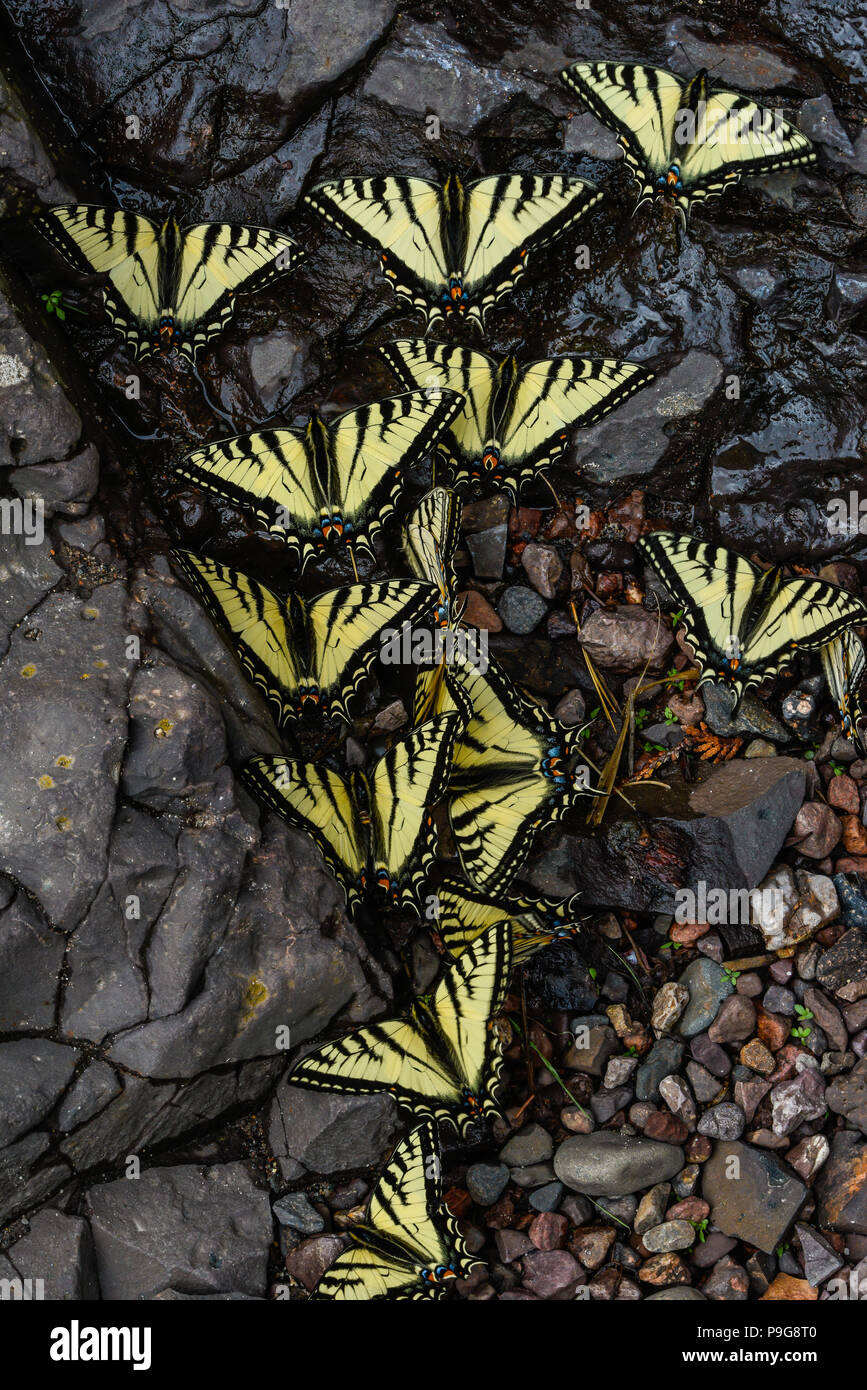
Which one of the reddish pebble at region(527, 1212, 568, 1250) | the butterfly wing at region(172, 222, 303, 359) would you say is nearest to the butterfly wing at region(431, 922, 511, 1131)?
the reddish pebble at region(527, 1212, 568, 1250)

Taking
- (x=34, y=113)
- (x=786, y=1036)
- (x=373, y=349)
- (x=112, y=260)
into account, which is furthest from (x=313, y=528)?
(x=786, y=1036)

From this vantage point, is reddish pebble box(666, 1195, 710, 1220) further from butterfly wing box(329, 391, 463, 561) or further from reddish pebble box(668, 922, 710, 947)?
butterfly wing box(329, 391, 463, 561)

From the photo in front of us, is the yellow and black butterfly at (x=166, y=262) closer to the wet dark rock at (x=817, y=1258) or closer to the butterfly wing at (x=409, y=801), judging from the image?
the butterfly wing at (x=409, y=801)

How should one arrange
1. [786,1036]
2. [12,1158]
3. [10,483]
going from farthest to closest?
[786,1036]
[10,483]
[12,1158]

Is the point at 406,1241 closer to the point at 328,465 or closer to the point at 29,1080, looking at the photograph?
the point at 29,1080

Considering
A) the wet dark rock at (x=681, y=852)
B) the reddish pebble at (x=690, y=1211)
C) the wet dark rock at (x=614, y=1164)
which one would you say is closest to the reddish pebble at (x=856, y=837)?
the wet dark rock at (x=681, y=852)

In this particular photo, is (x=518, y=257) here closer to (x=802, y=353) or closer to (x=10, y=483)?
(x=802, y=353)
